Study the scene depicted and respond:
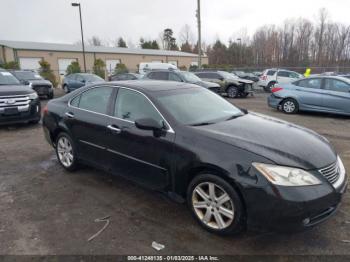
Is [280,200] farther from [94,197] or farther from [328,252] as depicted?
[94,197]

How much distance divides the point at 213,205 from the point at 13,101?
7.09m

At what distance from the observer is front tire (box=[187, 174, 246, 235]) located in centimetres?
290

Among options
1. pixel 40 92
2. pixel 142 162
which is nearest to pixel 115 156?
pixel 142 162

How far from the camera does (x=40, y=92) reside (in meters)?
15.9

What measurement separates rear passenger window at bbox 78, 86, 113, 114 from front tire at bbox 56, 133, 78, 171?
0.68 m

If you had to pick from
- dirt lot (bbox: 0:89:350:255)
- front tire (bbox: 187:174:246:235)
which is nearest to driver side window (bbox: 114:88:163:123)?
front tire (bbox: 187:174:246:235)

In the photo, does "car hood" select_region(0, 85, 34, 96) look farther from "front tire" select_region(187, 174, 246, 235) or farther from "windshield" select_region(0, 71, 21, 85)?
"front tire" select_region(187, 174, 246, 235)

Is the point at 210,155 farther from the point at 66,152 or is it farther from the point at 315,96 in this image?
the point at 315,96

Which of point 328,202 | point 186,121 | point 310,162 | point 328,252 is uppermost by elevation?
point 186,121

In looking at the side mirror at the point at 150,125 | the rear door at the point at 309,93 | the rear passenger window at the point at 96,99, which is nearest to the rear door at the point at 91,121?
the rear passenger window at the point at 96,99

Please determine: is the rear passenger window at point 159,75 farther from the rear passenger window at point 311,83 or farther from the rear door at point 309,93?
the rear passenger window at point 311,83

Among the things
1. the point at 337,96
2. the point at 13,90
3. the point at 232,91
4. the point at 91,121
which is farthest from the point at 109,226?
the point at 232,91

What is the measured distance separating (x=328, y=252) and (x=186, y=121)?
198cm

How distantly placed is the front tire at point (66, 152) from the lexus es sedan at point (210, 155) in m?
0.22
